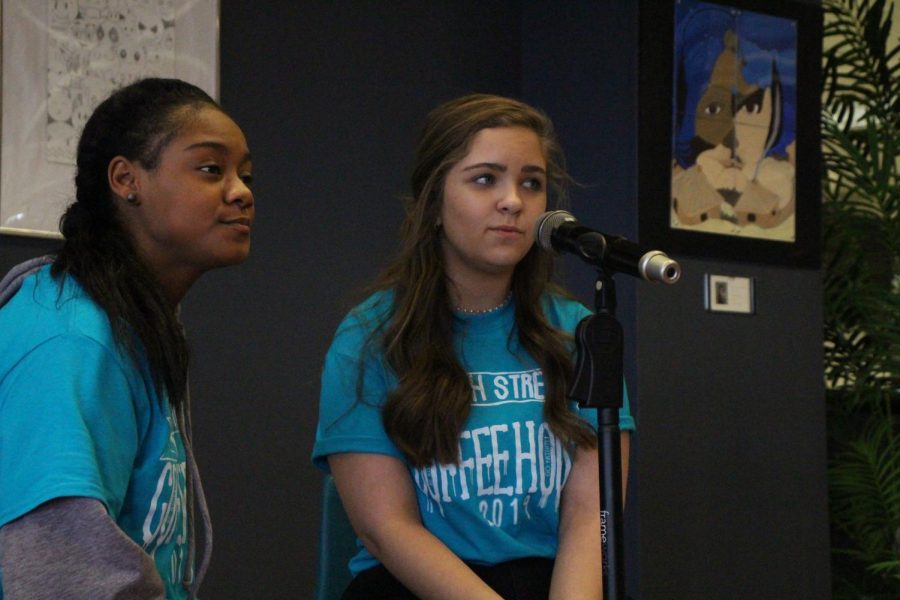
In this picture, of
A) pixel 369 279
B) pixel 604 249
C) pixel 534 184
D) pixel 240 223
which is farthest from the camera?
pixel 369 279

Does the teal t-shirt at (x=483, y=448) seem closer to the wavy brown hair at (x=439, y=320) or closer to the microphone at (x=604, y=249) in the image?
the wavy brown hair at (x=439, y=320)

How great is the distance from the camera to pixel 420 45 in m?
3.33

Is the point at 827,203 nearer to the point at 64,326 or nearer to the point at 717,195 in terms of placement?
the point at 717,195

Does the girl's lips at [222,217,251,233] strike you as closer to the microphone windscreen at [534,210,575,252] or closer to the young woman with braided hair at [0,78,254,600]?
the young woman with braided hair at [0,78,254,600]

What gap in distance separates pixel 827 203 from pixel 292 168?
172 centimetres

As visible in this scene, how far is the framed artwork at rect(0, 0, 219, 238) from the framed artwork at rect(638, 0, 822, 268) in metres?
1.25

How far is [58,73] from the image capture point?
2715mm

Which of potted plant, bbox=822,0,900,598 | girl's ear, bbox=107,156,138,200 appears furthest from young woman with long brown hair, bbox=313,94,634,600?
potted plant, bbox=822,0,900,598

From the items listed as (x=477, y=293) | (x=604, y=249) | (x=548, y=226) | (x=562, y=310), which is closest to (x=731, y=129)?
(x=562, y=310)

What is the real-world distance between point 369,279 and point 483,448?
137cm

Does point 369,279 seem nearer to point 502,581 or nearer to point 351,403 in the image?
point 351,403

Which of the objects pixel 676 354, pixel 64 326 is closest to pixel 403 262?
pixel 64 326

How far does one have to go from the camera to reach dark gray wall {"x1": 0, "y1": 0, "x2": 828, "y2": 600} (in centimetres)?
294

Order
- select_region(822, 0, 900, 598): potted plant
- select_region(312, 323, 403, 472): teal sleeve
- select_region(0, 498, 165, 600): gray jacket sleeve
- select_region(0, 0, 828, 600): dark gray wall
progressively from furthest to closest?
select_region(822, 0, 900, 598): potted plant
select_region(0, 0, 828, 600): dark gray wall
select_region(312, 323, 403, 472): teal sleeve
select_region(0, 498, 165, 600): gray jacket sleeve
